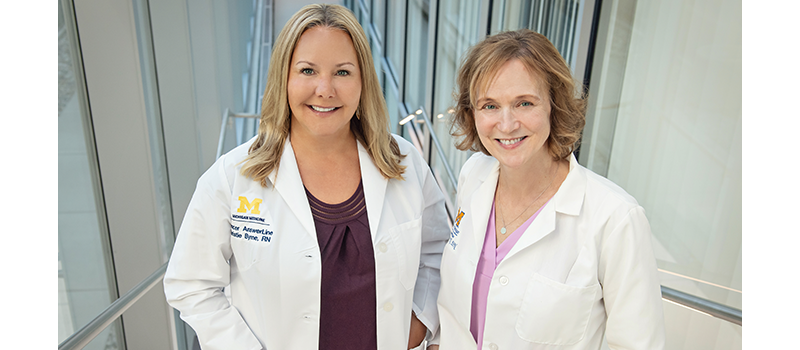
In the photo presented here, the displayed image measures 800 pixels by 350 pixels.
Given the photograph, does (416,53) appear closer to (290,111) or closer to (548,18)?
(548,18)

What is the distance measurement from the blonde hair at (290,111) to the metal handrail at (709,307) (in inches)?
35.5

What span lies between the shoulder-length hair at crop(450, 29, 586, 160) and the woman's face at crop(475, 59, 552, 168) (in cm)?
2

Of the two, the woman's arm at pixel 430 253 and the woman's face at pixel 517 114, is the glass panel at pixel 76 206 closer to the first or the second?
the woman's arm at pixel 430 253

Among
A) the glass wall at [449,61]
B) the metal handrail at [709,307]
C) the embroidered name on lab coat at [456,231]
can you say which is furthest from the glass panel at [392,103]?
the metal handrail at [709,307]

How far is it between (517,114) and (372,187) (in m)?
0.52

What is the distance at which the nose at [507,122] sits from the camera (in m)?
1.17

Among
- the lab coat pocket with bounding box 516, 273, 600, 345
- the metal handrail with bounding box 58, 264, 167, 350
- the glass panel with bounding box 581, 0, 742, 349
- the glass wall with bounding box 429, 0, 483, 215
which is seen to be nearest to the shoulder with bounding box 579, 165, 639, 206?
the lab coat pocket with bounding box 516, 273, 600, 345

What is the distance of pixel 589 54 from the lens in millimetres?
1721

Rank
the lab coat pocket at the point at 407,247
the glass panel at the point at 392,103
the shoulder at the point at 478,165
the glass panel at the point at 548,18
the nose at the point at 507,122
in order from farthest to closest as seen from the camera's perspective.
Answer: the glass panel at the point at 392,103
the glass panel at the point at 548,18
the shoulder at the point at 478,165
the lab coat pocket at the point at 407,247
the nose at the point at 507,122

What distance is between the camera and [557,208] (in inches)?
46.7

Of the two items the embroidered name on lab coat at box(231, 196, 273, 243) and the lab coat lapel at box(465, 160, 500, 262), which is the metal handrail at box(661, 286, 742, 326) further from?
the embroidered name on lab coat at box(231, 196, 273, 243)

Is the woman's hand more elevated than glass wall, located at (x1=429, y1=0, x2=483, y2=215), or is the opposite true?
glass wall, located at (x1=429, y1=0, x2=483, y2=215)

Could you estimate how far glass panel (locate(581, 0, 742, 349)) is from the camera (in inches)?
52.6

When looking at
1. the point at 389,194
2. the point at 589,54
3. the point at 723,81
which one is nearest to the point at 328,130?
the point at 389,194
